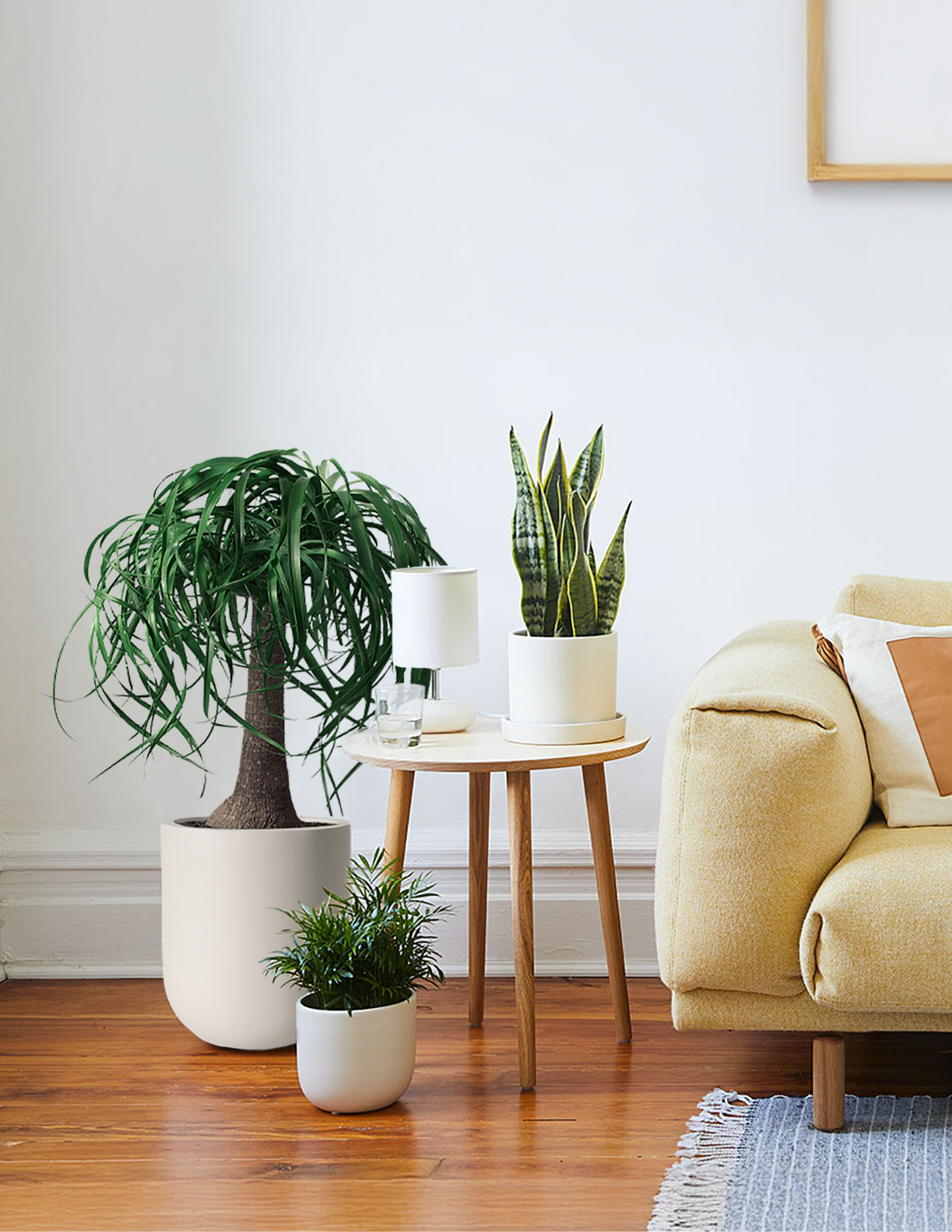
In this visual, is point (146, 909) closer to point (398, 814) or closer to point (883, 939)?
point (398, 814)

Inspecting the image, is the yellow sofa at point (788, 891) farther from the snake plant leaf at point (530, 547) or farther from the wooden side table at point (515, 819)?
the snake plant leaf at point (530, 547)

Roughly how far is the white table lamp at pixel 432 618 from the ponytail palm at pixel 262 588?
6 cm

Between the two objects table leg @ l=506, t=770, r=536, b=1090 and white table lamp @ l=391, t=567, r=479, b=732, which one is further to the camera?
white table lamp @ l=391, t=567, r=479, b=732

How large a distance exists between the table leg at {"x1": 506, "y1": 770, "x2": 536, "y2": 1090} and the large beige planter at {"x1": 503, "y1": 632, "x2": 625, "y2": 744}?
0.32 ft

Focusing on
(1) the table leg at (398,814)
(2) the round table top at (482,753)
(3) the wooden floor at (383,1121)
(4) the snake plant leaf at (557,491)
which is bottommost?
(3) the wooden floor at (383,1121)

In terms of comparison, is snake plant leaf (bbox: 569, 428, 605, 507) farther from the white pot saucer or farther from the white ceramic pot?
the white ceramic pot

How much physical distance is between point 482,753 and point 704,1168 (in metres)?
0.66

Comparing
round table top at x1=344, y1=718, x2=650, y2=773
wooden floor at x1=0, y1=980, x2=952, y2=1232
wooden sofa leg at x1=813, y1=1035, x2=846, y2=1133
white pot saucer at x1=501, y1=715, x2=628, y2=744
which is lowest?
wooden floor at x1=0, y1=980, x2=952, y2=1232

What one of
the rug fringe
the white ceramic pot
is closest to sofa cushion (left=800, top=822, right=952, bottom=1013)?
the rug fringe

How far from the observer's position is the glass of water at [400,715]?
6.87ft

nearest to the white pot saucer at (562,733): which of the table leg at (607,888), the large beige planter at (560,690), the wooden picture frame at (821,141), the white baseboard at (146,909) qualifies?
the large beige planter at (560,690)

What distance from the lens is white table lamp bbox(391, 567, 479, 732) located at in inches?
82.8

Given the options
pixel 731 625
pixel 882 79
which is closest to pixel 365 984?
pixel 731 625

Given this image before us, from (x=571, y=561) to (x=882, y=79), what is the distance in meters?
1.22
